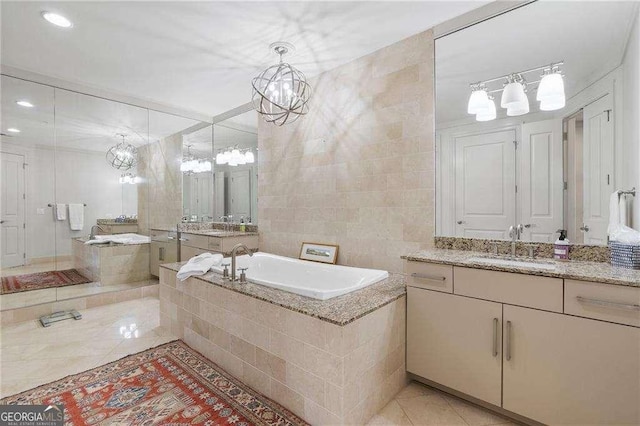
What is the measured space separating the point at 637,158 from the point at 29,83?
16.8ft

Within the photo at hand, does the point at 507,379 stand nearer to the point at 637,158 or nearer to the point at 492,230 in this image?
the point at 492,230

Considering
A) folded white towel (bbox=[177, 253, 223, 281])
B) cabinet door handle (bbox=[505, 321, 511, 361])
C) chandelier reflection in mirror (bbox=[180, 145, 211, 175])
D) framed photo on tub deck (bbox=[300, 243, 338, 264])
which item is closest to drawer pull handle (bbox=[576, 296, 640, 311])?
cabinet door handle (bbox=[505, 321, 511, 361])

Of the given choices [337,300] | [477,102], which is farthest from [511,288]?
[477,102]

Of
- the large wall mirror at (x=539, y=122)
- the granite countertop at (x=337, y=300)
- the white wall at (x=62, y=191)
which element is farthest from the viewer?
the white wall at (x=62, y=191)

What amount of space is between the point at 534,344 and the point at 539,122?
1399 millimetres

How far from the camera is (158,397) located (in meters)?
1.87

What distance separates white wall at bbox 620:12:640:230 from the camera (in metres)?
1.60

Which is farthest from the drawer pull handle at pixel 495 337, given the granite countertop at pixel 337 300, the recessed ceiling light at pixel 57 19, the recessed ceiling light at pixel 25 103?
the recessed ceiling light at pixel 25 103

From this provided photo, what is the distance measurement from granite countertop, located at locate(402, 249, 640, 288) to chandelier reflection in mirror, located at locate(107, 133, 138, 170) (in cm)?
379

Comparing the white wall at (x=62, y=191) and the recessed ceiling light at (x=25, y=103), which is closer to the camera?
the recessed ceiling light at (x=25, y=103)

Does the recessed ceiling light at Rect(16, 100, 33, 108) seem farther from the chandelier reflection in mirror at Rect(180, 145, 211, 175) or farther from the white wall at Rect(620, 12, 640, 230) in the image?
the white wall at Rect(620, 12, 640, 230)

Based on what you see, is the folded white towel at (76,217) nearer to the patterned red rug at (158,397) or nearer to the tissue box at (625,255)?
the patterned red rug at (158,397)

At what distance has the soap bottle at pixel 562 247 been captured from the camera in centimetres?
183

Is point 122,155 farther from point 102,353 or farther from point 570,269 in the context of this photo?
point 570,269
